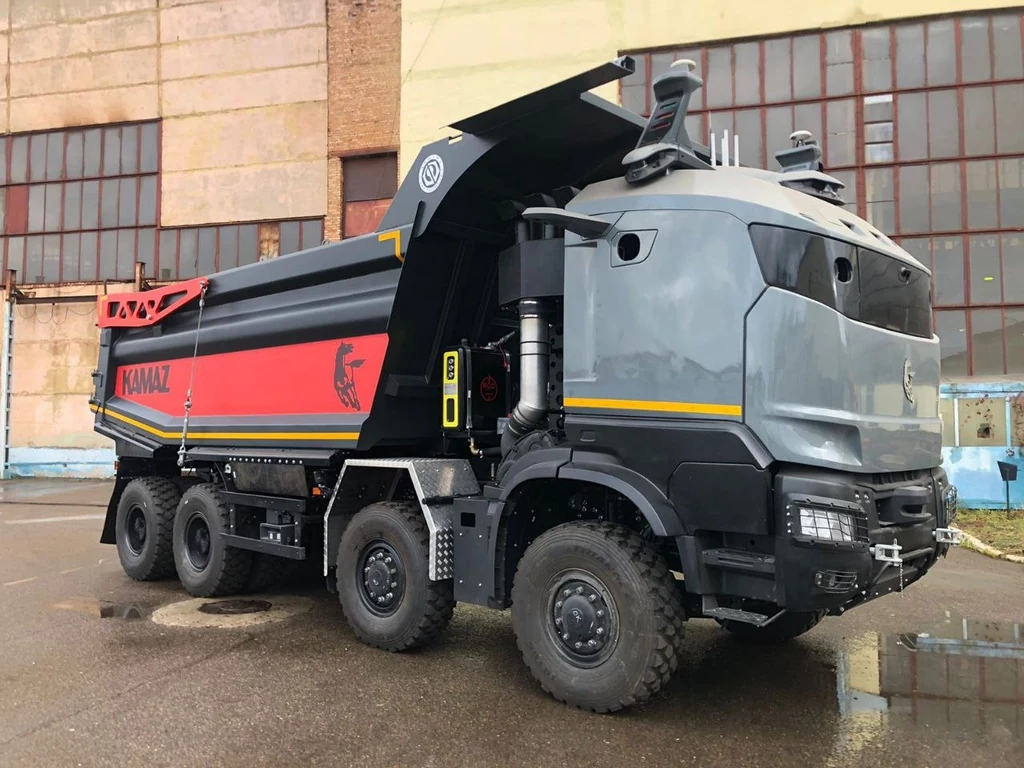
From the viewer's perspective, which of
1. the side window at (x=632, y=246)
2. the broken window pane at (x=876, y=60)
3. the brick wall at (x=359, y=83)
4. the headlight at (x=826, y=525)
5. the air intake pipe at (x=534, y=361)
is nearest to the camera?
the headlight at (x=826, y=525)

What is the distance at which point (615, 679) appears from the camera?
4.16 m

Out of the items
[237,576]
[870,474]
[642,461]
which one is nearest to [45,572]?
[237,576]

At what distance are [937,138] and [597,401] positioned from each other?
15.1 meters

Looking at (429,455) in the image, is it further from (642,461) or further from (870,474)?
(870,474)

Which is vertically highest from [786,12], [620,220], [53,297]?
[786,12]

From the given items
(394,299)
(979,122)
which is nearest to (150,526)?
(394,299)

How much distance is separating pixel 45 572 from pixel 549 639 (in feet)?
22.4

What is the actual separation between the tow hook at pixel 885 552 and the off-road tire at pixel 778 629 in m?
1.27

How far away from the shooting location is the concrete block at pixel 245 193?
20.5m

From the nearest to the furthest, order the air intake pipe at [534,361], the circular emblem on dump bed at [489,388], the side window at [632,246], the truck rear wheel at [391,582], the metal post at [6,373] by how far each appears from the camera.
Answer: the side window at [632,246], the air intake pipe at [534,361], the truck rear wheel at [391,582], the circular emblem on dump bed at [489,388], the metal post at [6,373]

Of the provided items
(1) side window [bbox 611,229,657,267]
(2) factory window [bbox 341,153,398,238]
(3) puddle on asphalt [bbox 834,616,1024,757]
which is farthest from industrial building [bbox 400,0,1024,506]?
(1) side window [bbox 611,229,657,267]

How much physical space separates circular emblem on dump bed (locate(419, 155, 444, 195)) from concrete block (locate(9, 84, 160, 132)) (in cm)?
1968

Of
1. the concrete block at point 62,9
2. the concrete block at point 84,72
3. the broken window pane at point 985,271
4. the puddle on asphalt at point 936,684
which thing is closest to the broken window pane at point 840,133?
the broken window pane at point 985,271

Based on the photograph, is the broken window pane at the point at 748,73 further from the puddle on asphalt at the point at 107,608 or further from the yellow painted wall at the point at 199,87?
the puddle on asphalt at the point at 107,608
